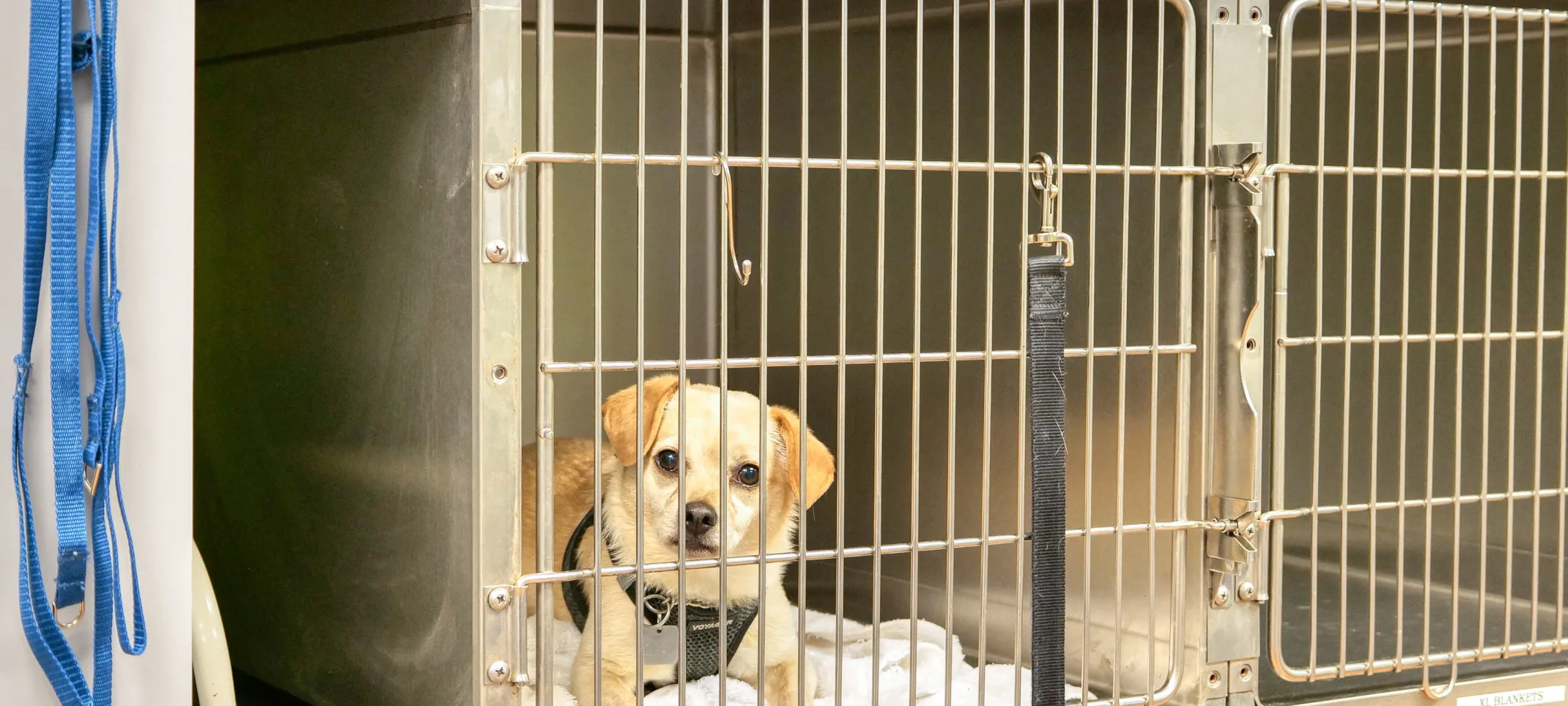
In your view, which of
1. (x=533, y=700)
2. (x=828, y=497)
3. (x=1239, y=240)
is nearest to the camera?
(x=533, y=700)

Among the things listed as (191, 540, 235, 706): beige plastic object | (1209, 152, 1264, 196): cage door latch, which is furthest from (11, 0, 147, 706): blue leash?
(1209, 152, 1264, 196): cage door latch

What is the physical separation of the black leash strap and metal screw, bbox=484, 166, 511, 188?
0.44 metres

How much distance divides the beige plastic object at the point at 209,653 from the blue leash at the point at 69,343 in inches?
11.7

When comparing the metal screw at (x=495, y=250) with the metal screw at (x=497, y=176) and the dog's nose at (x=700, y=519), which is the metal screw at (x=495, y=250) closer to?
the metal screw at (x=497, y=176)

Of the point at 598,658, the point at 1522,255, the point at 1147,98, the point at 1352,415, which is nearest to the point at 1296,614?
the point at 1352,415

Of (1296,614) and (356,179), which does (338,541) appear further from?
(1296,614)

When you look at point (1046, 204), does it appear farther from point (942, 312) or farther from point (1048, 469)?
point (942, 312)

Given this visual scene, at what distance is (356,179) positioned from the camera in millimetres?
1312

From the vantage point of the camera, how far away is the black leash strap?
3.96 ft

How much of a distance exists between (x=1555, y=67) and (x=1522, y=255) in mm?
235

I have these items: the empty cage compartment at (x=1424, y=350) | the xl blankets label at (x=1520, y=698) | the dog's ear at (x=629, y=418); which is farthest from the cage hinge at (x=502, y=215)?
the xl blankets label at (x=1520, y=698)

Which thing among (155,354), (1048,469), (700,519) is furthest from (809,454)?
(155,354)

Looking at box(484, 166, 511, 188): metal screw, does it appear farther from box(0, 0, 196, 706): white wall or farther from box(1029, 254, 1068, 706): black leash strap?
box(1029, 254, 1068, 706): black leash strap

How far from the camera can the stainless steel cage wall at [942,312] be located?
1.19m
